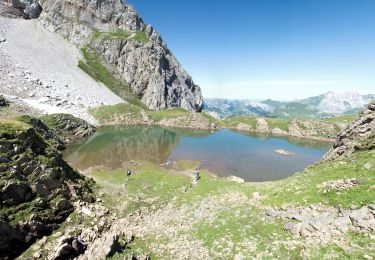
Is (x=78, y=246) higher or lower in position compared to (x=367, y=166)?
lower

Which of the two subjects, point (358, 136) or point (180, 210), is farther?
point (358, 136)

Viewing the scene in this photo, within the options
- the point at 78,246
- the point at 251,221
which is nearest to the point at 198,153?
the point at 251,221

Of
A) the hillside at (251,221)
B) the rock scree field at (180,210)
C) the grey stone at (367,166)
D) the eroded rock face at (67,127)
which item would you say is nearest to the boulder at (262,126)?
the eroded rock face at (67,127)

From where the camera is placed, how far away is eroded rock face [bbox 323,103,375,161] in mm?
33719

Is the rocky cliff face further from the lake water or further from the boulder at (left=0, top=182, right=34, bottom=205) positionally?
the lake water

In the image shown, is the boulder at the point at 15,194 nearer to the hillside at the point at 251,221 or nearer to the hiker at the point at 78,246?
the hillside at the point at 251,221

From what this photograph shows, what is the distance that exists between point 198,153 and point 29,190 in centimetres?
6139

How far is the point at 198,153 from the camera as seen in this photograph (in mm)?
85688

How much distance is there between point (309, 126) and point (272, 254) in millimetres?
140555

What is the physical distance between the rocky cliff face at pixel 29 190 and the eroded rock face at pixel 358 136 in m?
35.9

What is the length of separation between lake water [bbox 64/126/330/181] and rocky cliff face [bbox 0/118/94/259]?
28365 millimetres

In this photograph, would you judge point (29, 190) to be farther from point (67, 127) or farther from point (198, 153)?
point (67, 127)

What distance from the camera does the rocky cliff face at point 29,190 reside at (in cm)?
2383

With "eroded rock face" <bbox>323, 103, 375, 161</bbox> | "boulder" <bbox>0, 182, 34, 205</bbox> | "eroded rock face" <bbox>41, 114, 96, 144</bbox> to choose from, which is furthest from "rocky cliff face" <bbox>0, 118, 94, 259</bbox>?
"eroded rock face" <bbox>41, 114, 96, 144</bbox>
